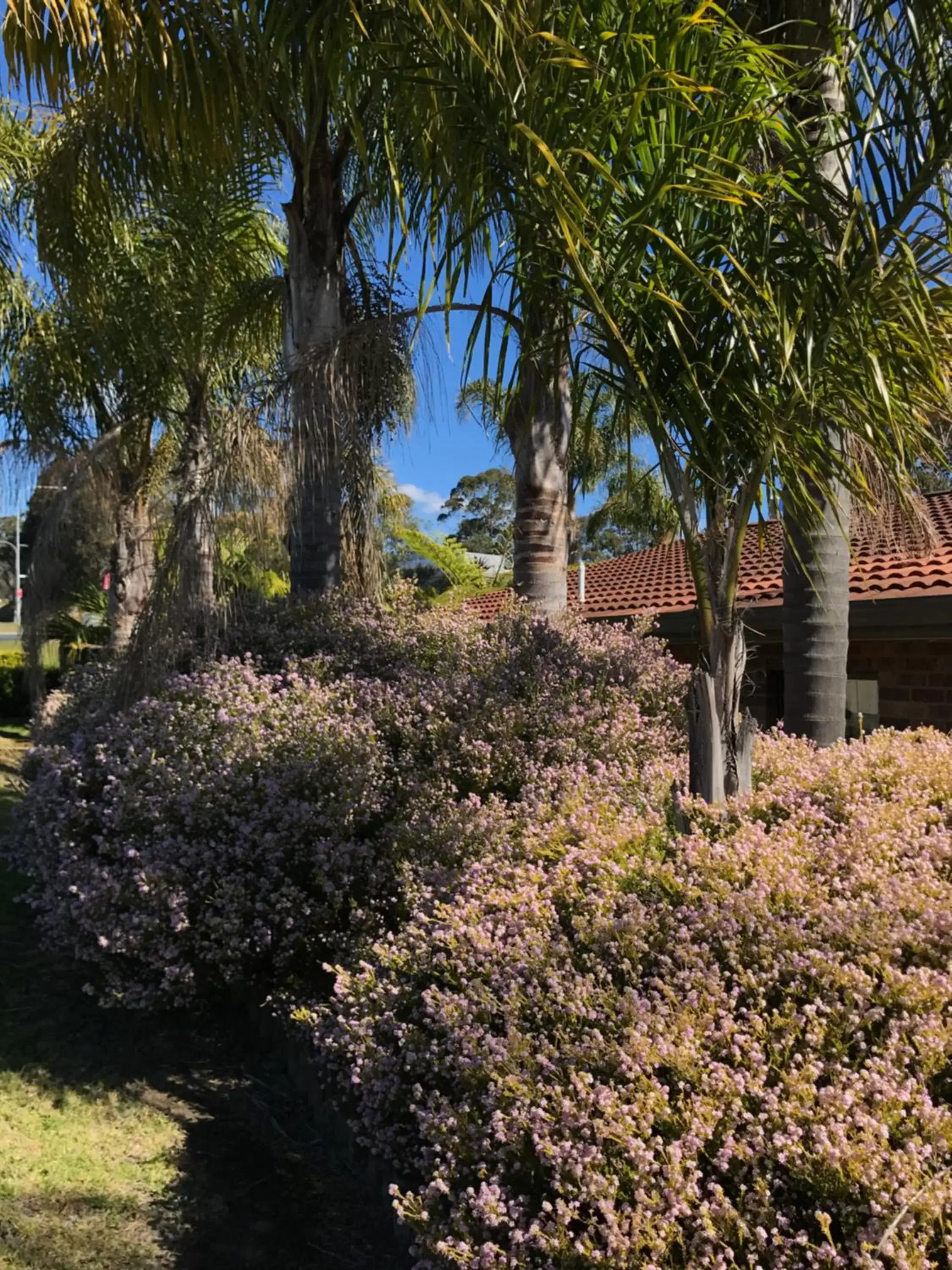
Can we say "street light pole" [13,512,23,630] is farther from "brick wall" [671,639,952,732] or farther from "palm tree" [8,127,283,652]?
"brick wall" [671,639,952,732]

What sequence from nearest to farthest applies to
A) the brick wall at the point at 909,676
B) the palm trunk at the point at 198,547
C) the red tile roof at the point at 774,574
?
the palm trunk at the point at 198,547
the red tile roof at the point at 774,574
the brick wall at the point at 909,676

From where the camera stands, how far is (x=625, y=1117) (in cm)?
229

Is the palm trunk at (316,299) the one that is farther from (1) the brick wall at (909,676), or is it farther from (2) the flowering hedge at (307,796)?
(1) the brick wall at (909,676)

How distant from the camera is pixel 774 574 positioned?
10859mm

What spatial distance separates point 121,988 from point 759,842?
2944 mm

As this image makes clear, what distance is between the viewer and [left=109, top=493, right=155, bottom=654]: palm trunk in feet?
38.7

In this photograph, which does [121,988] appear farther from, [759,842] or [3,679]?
[3,679]

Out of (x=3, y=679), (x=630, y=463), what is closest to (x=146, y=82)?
(x=630, y=463)

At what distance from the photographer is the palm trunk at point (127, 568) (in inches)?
464

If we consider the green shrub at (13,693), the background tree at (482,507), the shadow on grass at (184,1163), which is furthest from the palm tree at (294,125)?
the background tree at (482,507)

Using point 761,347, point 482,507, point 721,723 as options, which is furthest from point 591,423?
point 482,507

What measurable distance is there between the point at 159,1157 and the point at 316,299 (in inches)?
208

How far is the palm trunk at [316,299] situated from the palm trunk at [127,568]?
16.2 ft

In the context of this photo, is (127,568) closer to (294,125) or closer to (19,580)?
(294,125)
